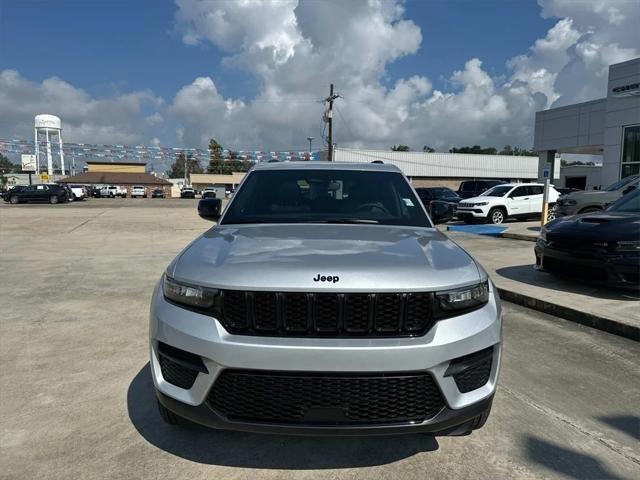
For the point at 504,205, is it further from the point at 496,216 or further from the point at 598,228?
the point at 598,228

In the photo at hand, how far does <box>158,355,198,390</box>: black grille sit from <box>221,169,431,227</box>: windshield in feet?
4.57

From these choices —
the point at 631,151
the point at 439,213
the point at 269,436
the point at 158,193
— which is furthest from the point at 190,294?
the point at 158,193

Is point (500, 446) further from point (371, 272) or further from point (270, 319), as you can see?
point (270, 319)

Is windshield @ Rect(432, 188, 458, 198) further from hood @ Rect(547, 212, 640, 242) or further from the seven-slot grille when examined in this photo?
the seven-slot grille

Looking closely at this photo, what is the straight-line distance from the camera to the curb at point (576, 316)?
191 inches

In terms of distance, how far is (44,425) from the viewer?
119 inches

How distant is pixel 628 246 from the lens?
18.6 feet

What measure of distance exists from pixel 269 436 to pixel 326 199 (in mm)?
1866

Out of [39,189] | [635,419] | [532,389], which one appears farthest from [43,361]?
[39,189]

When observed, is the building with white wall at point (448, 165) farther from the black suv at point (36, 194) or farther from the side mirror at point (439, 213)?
the side mirror at point (439, 213)

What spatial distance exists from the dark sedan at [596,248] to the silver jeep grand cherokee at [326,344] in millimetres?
4097

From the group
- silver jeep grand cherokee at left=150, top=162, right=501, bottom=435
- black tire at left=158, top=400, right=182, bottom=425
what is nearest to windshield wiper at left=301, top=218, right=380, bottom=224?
silver jeep grand cherokee at left=150, top=162, right=501, bottom=435

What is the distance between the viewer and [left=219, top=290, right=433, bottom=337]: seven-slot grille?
7.48 feet

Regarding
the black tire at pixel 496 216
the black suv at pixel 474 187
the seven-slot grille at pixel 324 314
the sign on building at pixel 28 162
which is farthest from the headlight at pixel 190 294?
the sign on building at pixel 28 162
